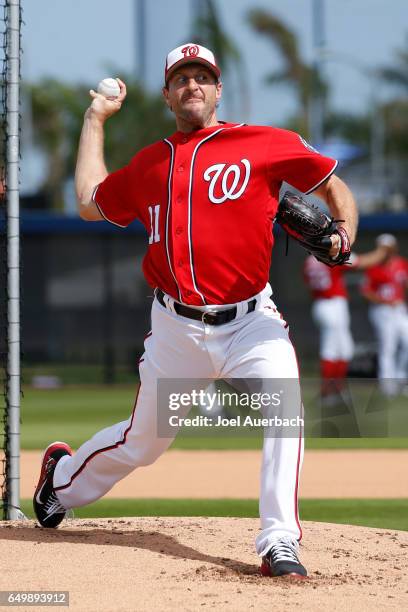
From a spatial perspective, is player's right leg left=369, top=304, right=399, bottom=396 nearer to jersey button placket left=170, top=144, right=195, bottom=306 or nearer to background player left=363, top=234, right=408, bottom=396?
background player left=363, top=234, right=408, bottom=396

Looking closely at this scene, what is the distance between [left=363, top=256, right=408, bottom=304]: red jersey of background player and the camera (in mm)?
16031

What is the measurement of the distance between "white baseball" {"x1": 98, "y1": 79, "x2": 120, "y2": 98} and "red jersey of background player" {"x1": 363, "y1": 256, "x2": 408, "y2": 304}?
36.3ft

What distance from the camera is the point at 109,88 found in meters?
5.36

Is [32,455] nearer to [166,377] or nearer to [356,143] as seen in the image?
[166,377]

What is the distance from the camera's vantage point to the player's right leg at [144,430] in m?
4.72

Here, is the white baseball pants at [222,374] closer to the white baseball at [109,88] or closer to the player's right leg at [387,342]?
the white baseball at [109,88]

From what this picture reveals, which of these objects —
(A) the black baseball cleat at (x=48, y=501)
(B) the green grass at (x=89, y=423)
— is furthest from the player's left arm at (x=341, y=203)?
(B) the green grass at (x=89, y=423)

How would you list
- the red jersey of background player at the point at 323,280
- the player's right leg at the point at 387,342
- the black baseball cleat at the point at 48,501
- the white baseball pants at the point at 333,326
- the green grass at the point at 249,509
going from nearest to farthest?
the black baseball cleat at the point at 48,501
the green grass at the point at 249,509
the red jersey of background player at the point at 323,280
the white baseball pants at the point at 333,326
the player's right leg at the point at 387,342

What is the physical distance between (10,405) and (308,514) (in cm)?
214

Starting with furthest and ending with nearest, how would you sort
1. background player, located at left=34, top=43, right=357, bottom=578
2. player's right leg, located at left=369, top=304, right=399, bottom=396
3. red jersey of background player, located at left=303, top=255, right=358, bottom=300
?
player's right leg, located at left=369, top=304, right=399, bottom=396, red jersey of background player, located at left=303, top=255, right=358, bottom=300, background player, located at left=34, top=43, right=357, bottom=578

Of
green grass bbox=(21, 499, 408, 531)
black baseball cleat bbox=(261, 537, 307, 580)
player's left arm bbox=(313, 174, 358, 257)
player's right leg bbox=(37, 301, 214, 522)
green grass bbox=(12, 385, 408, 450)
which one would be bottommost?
green grass bbox=(12, 385, 408, 450)

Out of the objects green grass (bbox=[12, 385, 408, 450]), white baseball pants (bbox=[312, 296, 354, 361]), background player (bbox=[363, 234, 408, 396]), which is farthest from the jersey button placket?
background player (bbox=[363, 234, 408, 396])

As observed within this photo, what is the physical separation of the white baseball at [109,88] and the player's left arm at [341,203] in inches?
48.1

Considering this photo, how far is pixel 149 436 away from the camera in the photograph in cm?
490
